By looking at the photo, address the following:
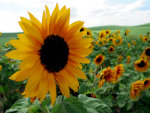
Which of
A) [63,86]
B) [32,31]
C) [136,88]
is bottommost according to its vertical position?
[136,88]

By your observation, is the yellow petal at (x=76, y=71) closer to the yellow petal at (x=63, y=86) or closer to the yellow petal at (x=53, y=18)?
the yellow petal at (x=63, y=86)

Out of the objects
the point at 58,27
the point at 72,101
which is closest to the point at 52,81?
the point at 72,101

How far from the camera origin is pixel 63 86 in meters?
0.93

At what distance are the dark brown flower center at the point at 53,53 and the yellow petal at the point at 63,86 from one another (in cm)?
6

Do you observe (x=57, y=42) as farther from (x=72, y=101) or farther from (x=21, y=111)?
(x=21, y=111)

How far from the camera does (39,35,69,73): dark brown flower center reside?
35.4 inches

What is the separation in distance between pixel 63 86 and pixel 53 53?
0.22m

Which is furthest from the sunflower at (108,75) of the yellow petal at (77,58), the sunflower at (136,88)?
the yellow petal at (77,58)

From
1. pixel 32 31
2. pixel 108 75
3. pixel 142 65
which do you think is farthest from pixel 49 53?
pixel 142 65

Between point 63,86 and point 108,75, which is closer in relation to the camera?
point 63,86

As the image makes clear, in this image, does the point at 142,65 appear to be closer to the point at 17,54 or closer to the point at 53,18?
the point at 53,18

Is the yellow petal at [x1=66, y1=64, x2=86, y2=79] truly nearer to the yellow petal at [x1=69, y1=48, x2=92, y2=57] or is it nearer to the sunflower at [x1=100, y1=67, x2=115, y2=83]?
the yellow petal at [x1=69, y1=48, x2=92, y2=57]

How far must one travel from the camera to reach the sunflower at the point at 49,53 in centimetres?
82

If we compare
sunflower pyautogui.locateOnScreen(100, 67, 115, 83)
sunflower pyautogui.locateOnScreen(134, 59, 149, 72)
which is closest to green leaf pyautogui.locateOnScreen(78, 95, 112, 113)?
sunflower pyautogui.locateOnScreen(100, 67, 115, 83)
